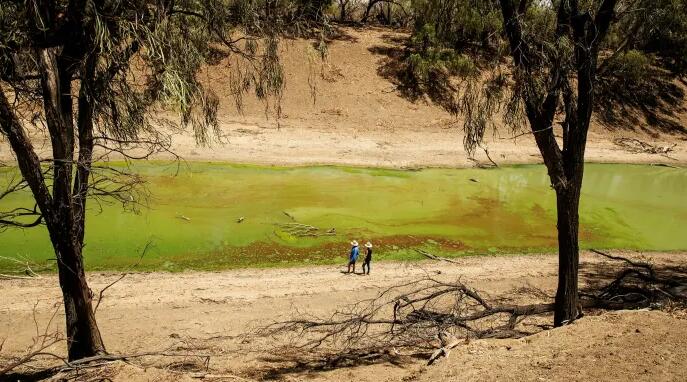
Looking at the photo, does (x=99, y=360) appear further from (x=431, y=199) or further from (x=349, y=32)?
→ (x=349, y=32)

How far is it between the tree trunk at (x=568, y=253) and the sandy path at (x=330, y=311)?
76cm

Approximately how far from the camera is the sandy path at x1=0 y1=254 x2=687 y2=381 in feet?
19.2

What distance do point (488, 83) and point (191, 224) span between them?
1171 cm

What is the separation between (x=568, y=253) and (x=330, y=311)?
5.97m

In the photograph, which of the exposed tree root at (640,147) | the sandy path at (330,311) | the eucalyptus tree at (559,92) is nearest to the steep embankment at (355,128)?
the exposed tree root at (640,147)

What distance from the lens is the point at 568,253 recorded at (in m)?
7.73

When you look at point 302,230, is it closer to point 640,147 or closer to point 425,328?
point 425,328

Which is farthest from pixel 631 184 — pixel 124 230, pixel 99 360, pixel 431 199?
pixel 99 360

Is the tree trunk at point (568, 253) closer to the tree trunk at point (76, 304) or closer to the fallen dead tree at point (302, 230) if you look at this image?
the tree trunk at point (76, 304)

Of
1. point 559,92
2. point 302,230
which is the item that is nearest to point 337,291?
point 302,230

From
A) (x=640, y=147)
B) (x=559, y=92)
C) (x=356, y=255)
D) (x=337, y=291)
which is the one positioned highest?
(x=559, y=92)

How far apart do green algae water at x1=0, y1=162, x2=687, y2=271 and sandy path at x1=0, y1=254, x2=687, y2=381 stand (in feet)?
3.33

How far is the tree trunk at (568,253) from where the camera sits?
24.9 feet

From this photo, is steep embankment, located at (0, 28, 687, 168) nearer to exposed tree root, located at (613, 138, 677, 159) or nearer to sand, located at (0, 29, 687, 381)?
sand, located at (0, 29, 687, 381)
